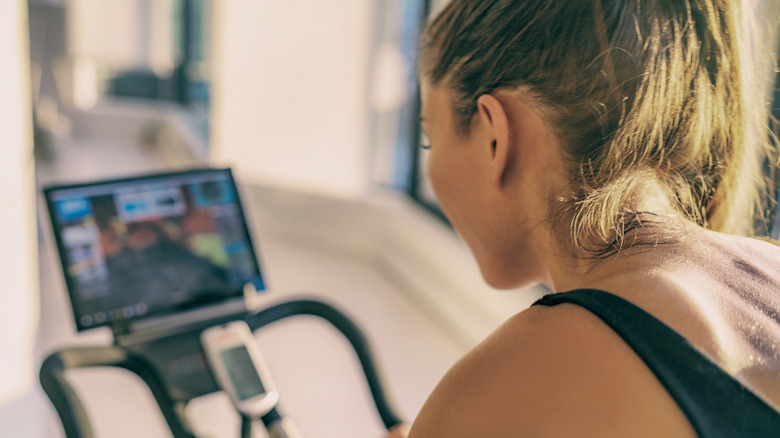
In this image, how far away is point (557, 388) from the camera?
0.56m

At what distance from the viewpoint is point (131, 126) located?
6.76 m

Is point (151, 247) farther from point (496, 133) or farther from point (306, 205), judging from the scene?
point (306, 205)

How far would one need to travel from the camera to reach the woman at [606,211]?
0.55 meters

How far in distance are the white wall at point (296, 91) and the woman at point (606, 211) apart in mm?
2616

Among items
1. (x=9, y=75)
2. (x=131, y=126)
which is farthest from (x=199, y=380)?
(x=131, y=126)

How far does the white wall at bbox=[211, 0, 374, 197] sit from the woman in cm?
262

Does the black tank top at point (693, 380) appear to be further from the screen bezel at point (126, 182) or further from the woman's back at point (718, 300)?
the screen bezel at point (126, 182)

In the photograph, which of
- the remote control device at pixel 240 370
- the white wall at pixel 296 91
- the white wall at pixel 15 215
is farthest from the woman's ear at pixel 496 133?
the white wall at pixel 296 91

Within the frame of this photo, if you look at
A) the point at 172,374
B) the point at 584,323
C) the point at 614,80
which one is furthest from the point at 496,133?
the point at 172,374

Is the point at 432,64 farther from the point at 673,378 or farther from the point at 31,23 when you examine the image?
the point at 31,23

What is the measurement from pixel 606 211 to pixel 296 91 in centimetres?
301

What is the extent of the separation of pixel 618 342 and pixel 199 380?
2.70 feet

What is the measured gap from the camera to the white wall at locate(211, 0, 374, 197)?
341 cm

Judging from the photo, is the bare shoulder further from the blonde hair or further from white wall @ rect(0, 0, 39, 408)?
white wall @ rect(0, 0, 39, 408)
